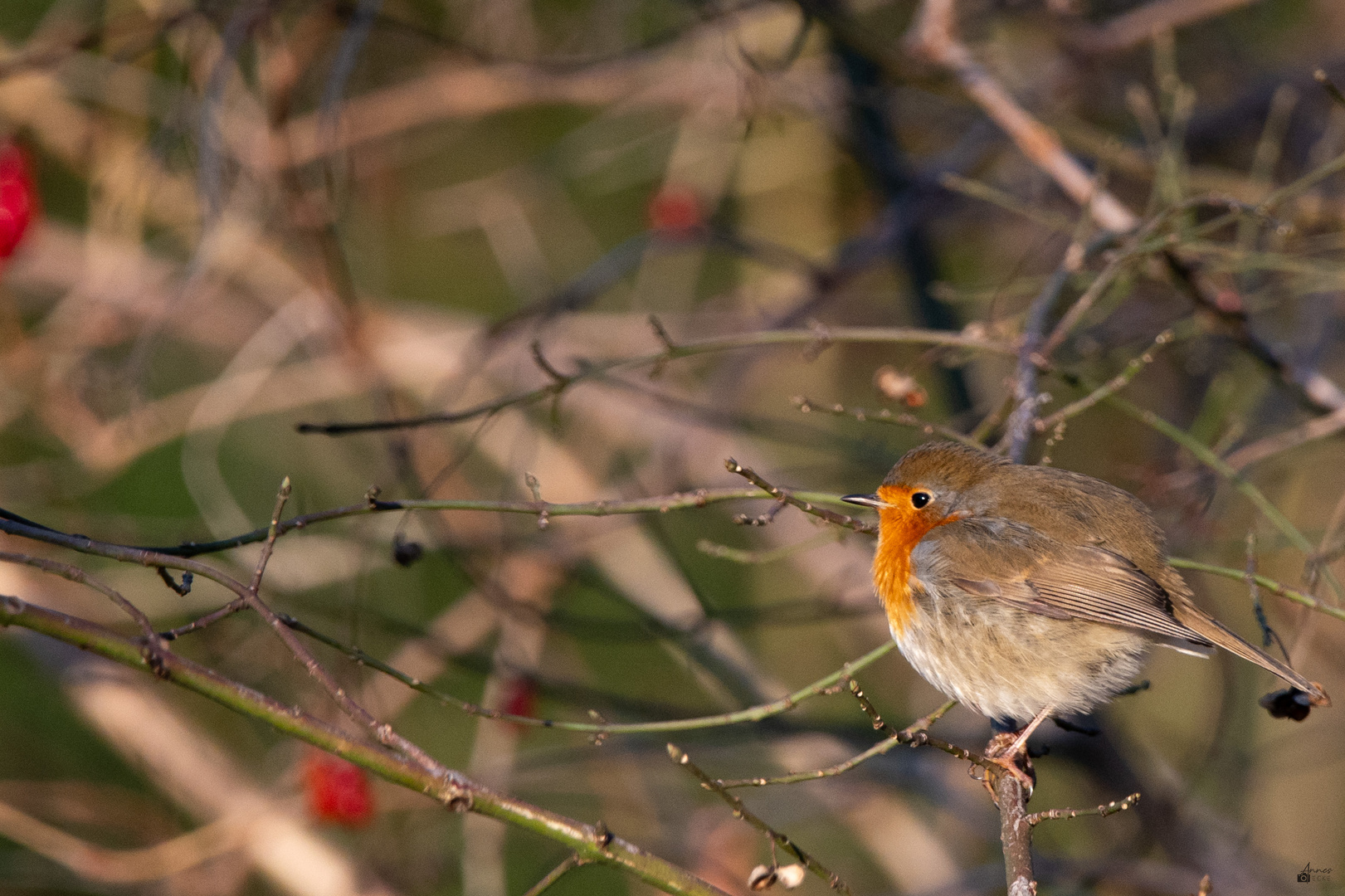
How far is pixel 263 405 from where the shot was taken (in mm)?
4645

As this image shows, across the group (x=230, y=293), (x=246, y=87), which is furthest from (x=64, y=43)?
(x=230, y=293)

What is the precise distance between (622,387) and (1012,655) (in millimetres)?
1204

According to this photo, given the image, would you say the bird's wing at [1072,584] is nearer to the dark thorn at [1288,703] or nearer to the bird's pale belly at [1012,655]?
the bird's pale belly at [1012,655]

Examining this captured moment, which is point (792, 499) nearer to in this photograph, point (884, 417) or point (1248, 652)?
point (884, 417)

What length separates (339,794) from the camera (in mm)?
3324

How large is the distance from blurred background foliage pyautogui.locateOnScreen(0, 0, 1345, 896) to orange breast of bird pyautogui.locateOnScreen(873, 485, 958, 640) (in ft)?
1.27

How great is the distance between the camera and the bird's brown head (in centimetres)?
266

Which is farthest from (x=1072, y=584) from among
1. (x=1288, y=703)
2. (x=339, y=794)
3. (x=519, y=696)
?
(x=339, y=794)

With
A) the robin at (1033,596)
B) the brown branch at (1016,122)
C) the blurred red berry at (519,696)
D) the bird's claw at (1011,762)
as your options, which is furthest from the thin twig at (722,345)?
the blurred red berry at (519,696)

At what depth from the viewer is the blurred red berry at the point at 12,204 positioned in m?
3.07

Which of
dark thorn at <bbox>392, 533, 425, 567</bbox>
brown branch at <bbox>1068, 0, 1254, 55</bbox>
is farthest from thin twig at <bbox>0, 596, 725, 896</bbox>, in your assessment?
brown branch at <bbox>1068, 0, 1254, 55</bbox>

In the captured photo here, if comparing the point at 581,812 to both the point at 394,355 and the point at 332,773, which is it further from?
the point at 394,355

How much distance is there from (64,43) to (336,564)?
192 cm

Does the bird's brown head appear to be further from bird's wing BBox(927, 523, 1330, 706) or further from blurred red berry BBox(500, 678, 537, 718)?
blurred red berry BBox(500, 678, 537, 718)
